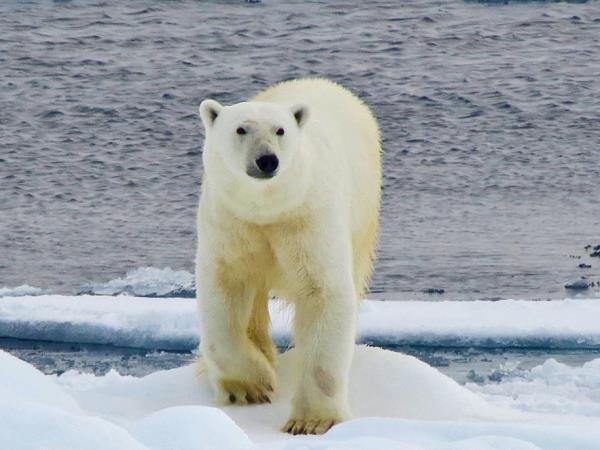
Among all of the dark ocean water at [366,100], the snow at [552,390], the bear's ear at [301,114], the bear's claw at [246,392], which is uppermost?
the bear's ear at [301,114]

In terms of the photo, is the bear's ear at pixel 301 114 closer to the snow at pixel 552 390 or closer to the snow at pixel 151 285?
the snow at pixel 552 390

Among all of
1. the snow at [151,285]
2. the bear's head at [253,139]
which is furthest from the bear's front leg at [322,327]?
the snow at [151,285]

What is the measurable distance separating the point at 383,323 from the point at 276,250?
3264 millimetres

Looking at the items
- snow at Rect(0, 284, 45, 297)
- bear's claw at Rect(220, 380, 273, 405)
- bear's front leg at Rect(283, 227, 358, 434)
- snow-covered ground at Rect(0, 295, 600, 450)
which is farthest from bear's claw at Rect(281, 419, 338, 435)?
snow at Rect(0, 284, 45, 297)

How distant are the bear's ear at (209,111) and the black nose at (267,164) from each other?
1.29 feet

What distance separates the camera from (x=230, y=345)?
4715 millimetres

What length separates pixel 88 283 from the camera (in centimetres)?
1042

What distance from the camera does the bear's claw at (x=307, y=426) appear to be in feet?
14.7

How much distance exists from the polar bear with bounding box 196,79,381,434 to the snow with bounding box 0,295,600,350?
2.64 metres

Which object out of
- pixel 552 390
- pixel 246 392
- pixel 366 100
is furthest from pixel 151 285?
pixel 366 100

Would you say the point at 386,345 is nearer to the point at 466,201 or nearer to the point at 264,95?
the point at 264,95

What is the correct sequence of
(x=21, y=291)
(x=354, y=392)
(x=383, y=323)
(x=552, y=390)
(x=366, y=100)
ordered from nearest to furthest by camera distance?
(x=354, y=392) → (x=552, y=390) → (x=383, y=323) → (x=21, y=291) → (x=366, y=100)

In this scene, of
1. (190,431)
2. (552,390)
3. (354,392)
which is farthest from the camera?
(552,390)

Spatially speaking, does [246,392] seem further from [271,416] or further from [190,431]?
[190,431]
